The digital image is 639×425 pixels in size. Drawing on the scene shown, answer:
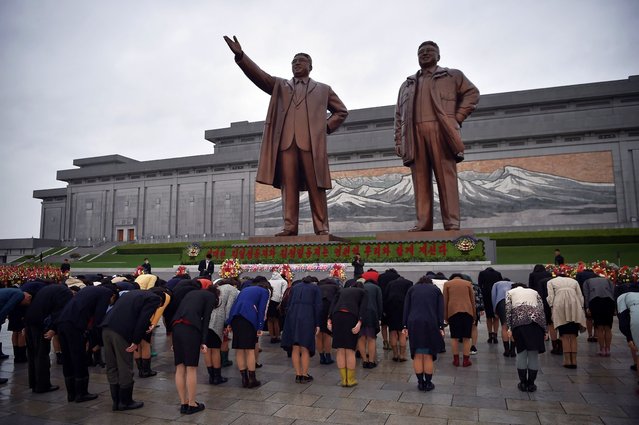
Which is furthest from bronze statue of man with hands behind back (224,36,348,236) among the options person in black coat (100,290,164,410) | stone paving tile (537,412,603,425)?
stone paving tile (537,412,603,425)

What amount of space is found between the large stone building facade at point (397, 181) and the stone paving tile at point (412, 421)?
27.8 meters

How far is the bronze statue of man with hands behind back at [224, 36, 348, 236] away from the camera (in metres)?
14.2

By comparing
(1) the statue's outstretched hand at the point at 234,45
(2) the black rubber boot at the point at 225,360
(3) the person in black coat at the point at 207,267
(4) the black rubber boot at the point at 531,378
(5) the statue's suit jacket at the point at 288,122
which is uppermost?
(1) the statue's outstretched hand at the point at 234,45

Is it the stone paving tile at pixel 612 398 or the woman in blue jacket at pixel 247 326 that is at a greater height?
the woman in blue jacket at pixel 247 326

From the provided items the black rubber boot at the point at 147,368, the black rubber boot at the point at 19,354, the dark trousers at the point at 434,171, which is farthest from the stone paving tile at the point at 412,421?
the dark trousers at the point at 434,171

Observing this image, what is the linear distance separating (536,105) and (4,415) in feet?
131

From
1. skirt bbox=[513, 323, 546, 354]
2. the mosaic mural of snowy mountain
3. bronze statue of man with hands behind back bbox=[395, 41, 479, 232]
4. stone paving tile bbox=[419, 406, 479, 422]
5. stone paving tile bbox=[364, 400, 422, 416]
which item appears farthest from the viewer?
the mosaic mural of snowy mountain

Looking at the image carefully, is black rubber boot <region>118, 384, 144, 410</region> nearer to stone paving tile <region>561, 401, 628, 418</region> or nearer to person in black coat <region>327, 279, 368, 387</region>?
person in black coat <region>327, 279, 368, 387</region>

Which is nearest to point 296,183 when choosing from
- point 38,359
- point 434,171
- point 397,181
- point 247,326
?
point 434,171

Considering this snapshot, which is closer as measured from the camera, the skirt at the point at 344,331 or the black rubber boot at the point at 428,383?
the black rubber boot at the point at 428,383

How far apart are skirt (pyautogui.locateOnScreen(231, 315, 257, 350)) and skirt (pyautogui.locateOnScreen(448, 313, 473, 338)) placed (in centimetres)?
318

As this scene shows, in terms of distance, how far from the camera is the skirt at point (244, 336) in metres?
5.88

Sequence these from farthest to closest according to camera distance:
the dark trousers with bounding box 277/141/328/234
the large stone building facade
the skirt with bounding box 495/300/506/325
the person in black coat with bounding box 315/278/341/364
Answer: the large stone building facade, the dark trousers with bounding box 277/141/328/234, the skirt with bounding box 495/300/506/325, the person in black coat with bounding box 315/278/341/364

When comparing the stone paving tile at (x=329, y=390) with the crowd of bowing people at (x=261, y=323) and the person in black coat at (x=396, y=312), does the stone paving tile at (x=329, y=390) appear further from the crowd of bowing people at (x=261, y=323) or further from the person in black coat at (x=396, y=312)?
the person in black coat at (x=396, y=312)
